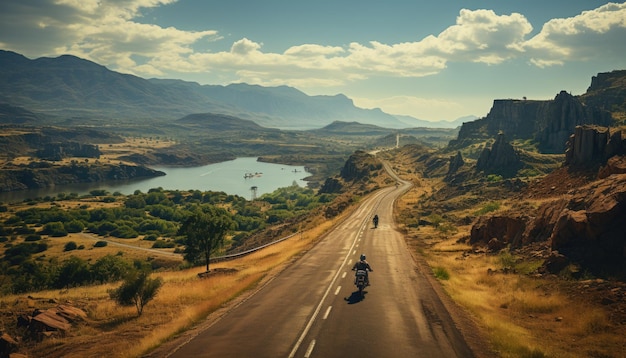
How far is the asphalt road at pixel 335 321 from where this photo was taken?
48.7ft

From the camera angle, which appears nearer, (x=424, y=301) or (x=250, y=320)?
(x=250, y=320)

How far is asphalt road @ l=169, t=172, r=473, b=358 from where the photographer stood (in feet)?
48.7

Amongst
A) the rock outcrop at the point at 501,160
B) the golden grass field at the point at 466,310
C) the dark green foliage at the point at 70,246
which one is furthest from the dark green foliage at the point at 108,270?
the rock outcrop at the point at 501,160

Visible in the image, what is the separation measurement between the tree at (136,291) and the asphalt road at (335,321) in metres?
5.81

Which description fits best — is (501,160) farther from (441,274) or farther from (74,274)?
(74,274)

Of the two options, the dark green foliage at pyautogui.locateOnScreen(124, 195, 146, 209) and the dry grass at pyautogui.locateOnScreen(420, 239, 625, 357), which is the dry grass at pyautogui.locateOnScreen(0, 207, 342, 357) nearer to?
the dry grass at pyautogui.locateOnScreen(420, 239, 625, 357)

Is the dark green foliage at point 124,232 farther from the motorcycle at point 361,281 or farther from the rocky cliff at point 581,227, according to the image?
the motorcycle at point 361,281

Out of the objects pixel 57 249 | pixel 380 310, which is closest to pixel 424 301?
pixel 380 310

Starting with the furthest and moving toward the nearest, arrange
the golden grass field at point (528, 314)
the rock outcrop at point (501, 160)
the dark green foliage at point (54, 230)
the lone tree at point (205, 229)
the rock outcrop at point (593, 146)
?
the dark green foliage at point (54, 230)
the rock outcrop at point (501, 160)
the lone tree at point (205, 229)
the rock outcrop at point (593, 146)
the golden grass field at point (528, 314)

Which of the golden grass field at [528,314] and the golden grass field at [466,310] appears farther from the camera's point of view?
the golden grass field at [466,310]

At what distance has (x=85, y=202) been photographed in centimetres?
18875

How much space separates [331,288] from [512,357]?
11.7 meters

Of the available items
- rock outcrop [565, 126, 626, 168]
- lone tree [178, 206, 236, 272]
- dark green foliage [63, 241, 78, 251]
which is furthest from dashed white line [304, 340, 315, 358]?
dark green foliage [63, 241, 78, 251]

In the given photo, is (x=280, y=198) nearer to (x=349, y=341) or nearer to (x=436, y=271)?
(x=436, y=271)
